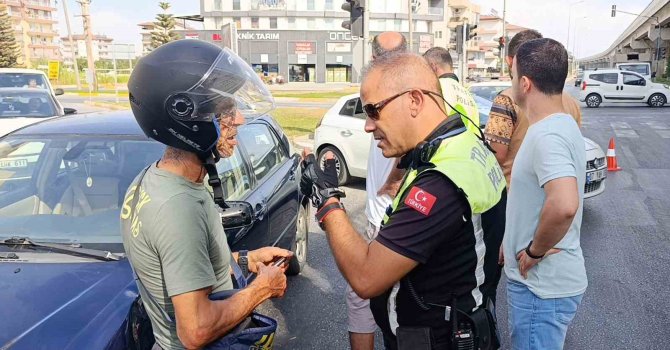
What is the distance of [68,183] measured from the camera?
10.2ft

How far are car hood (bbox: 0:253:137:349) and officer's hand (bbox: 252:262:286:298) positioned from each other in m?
0.61

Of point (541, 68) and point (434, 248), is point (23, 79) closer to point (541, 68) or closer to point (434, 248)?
point (541, 68)

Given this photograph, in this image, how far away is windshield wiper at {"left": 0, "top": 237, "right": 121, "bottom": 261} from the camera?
2.50 m

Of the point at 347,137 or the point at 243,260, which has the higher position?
the point at 243,260

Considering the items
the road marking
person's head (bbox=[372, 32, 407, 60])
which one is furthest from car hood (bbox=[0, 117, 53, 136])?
the road marking

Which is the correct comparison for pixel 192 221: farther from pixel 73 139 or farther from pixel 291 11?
pixel 291 11

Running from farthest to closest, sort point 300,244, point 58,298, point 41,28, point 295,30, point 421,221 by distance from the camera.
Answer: point 41,28 < point 295,30 < point 300,244 < point 58,298 < point 421,221

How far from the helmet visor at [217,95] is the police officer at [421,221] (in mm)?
482

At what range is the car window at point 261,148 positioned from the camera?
4090 mm

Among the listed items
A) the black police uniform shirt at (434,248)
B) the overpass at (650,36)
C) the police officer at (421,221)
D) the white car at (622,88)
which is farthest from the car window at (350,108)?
the overpass at (650,36)

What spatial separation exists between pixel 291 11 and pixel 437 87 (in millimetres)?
58558

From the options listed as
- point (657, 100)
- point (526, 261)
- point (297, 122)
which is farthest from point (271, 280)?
point (657, 100)

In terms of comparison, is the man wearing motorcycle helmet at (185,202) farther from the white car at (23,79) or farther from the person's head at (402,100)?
the white car at (23,79)

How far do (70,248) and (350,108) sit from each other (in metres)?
6.43
